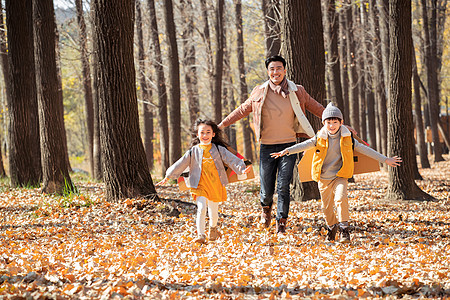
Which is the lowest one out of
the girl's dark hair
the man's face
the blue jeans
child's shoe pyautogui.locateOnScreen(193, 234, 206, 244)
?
child's shoe pyautogui.locateOnScreen(193, 234, 206, 244)

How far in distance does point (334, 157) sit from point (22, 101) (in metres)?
9.23

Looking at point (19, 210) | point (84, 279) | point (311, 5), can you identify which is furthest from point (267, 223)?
point (311, 5)

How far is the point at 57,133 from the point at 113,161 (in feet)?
9.70

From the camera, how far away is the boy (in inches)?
234

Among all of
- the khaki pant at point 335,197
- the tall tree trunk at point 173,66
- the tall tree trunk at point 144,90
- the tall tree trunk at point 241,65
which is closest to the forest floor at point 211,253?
the khaki pant at point 335,197

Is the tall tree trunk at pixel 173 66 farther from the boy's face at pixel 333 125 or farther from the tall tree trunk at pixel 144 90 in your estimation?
the boy's face at pixel 333 125

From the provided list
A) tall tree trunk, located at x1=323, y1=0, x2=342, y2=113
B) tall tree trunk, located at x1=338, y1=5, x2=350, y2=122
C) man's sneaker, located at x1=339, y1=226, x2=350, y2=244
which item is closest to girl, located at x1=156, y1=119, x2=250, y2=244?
man's sneaker, located at x1=339, y1=226, x2=350, y2=244

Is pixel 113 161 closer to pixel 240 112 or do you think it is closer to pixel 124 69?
pixel 124 69

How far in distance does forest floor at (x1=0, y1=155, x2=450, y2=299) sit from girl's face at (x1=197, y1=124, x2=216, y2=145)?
4.45ft

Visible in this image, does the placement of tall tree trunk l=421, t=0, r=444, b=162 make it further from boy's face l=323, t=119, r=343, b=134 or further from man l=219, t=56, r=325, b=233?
boy's face l=323, t=119, r=343, b=134

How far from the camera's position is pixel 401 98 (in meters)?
9.98

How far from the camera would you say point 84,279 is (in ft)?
14.2

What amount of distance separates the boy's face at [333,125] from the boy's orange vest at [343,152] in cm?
8

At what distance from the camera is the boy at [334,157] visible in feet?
19.5
